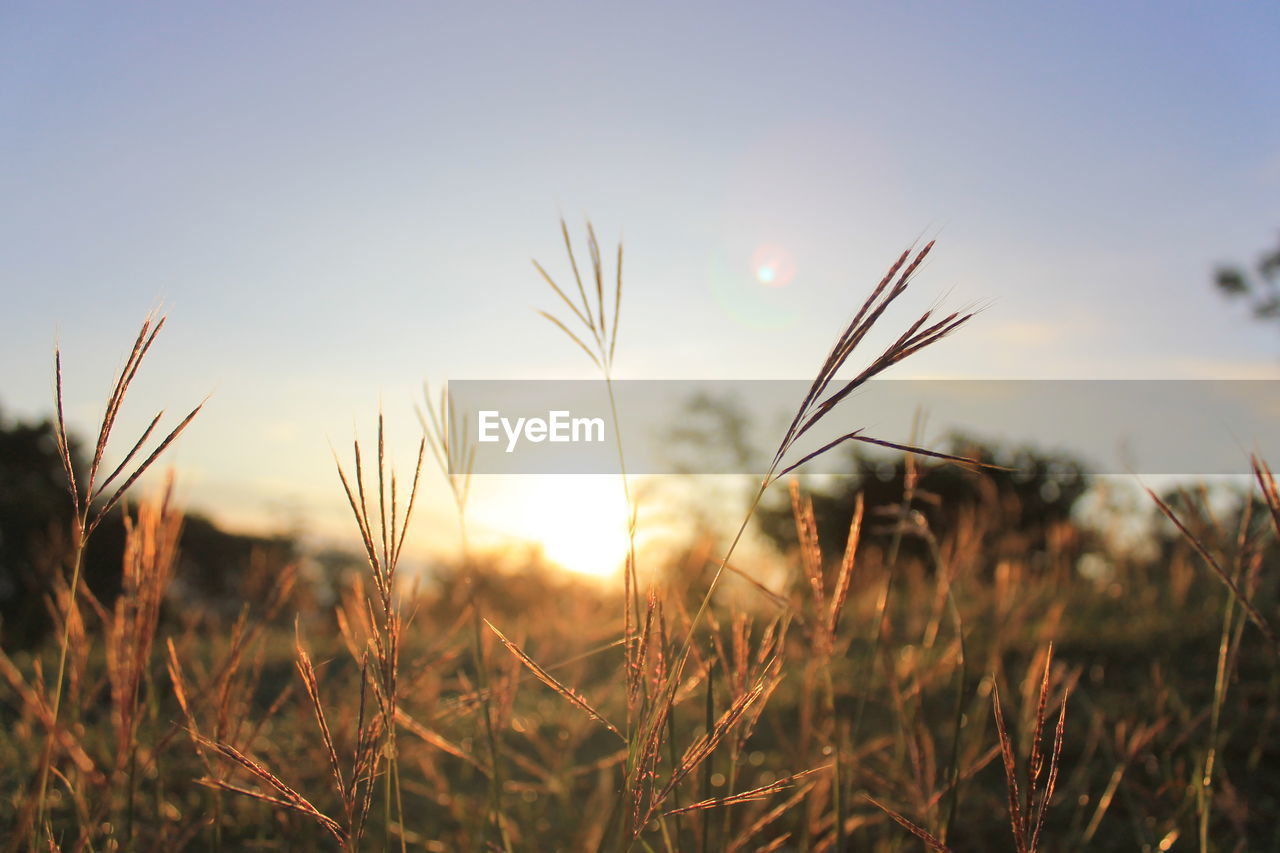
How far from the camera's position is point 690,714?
3887 millimetres

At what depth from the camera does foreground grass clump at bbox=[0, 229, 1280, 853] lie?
0.95m

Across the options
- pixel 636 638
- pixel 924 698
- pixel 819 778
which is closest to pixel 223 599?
pixel 924 698

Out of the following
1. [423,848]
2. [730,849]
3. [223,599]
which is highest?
[730,849]

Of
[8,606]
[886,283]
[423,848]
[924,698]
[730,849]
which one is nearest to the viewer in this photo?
[886,283]

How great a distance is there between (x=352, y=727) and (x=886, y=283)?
5.85ft

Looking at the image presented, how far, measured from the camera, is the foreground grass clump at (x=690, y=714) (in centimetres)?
95

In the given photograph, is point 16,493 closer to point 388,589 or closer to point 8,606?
point 8,606

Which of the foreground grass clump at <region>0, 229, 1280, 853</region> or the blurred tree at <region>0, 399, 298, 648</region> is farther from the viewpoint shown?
the blurred tree at <region>0, 399, 298, 648</region>

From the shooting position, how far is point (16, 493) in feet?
31.1

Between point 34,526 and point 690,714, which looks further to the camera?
point 34,526

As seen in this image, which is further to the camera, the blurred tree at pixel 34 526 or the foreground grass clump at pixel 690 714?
the blurred tree at pixel 34 526

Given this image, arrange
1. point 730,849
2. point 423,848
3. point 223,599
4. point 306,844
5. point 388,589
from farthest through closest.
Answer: point 223,599
point 423,848
point 306,844
point 730,849
point 388,589

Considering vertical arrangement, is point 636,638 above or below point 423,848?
above

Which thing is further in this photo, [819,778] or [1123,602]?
[1123,602]
